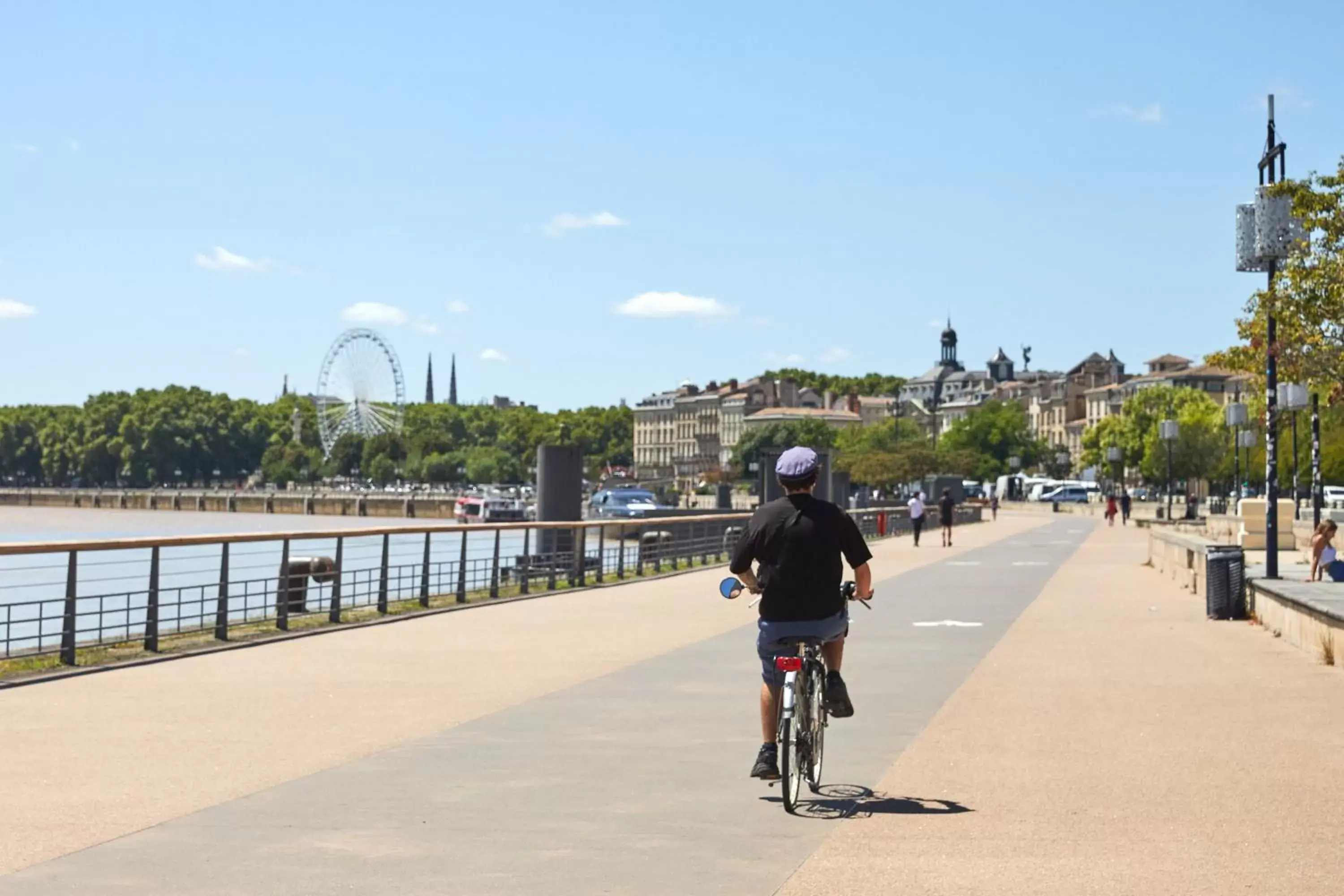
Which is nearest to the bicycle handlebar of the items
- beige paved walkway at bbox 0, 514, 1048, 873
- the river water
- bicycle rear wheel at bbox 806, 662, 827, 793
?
bicycle rear wheel at bbox 806, 662, 827, 793

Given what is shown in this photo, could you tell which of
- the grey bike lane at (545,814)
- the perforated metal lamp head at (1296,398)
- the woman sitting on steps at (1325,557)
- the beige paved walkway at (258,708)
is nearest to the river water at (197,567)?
the beige paved walkway at (258,708)

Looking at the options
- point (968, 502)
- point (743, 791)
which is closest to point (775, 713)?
point (743, 791)

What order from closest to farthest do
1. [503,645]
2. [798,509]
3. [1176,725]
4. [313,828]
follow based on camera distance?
1. [313,828]
2. [798,509]
3. [1176,725]
4. [503,645]

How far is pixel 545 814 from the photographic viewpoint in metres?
9.05

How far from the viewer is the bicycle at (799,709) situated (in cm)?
898

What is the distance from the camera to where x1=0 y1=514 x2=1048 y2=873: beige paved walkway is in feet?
31.0

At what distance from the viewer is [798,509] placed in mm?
9359

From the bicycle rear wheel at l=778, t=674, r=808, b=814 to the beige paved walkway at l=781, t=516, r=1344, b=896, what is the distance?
0.32 m

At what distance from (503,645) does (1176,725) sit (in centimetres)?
817

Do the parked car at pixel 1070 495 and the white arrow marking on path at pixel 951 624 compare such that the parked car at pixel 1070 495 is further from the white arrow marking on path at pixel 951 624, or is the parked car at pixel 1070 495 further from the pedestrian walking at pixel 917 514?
the white arrow marking on path at pixel 951 624

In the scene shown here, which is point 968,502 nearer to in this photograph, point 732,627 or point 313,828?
point 732,627

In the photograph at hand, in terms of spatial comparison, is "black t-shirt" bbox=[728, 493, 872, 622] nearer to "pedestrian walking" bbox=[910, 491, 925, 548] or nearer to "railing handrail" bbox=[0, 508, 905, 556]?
"railing handrail" bbox=[0, 508, 905, 556]

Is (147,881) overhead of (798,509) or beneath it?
beneath

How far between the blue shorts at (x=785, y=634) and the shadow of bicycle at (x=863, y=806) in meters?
0.62
